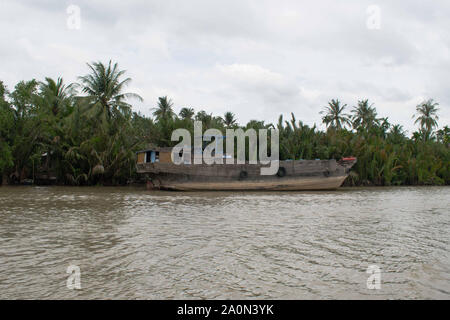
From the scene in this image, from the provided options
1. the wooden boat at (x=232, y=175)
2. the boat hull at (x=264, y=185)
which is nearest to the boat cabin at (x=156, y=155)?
the wooden boat at (x=232, y=175)

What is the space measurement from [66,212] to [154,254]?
519cm

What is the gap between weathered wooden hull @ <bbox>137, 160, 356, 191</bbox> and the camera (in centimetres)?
1892

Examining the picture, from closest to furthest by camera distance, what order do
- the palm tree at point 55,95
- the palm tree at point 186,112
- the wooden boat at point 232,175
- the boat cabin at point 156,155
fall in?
the wooden boat at point 232,175, the boat cabin at point 156,155, the palm tree at point 55,95, the palm tree at point 186,112

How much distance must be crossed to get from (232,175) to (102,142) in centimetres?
893

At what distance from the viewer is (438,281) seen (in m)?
3.66

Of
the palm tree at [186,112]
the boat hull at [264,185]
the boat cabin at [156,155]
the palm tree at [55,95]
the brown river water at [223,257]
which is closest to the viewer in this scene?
the brown river water at [223,257]

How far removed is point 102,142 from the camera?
22.7m

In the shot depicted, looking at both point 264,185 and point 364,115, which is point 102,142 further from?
point 364,115

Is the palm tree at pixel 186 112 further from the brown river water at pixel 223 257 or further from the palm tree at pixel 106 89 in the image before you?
the brown river water at pixel 223 257

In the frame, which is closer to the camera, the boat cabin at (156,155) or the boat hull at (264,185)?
the boat hull at (264,185)

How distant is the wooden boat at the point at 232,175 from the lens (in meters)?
18.9
